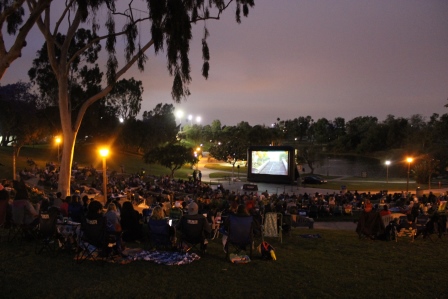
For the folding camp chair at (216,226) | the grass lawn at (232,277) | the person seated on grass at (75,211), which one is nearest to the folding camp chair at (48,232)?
the grass lawn at (232,277)

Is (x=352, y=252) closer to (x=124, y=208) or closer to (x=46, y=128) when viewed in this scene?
(x=124, y=208)

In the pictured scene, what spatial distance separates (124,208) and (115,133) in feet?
149

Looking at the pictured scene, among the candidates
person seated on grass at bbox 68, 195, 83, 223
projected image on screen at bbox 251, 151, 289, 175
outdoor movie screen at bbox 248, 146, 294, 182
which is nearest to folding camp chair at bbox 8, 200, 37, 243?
person seated on grass at bbox 68, 195, 83, 223

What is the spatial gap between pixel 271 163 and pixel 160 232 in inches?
1088

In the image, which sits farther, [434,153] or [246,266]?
[434,153]

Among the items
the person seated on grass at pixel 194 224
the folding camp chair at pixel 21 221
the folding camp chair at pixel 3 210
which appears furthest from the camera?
the folding camp chair at pixel 3 210

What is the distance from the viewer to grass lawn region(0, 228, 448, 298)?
5.57 metres

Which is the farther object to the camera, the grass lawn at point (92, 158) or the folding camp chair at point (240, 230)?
the grass lawn at point (92, 158)

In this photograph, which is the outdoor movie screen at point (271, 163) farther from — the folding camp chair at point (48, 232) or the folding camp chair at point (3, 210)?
the folding camp chair at point (48, 232)

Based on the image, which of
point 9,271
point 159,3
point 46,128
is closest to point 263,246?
point 9,271

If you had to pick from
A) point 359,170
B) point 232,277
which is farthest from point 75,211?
point 359,170

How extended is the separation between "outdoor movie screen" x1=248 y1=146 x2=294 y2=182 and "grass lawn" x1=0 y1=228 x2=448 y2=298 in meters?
25.6

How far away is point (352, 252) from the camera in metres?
8.50

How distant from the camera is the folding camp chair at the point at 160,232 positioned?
25.1 ft
